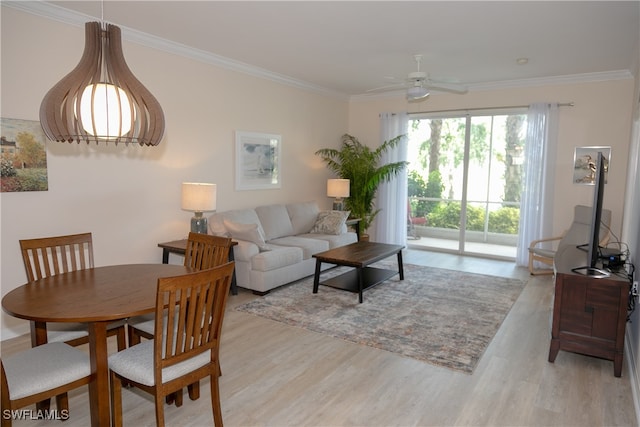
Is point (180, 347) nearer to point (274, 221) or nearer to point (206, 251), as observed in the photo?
point (206, 251)

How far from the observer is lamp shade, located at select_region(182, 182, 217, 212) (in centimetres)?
427

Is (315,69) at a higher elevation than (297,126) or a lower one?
higher

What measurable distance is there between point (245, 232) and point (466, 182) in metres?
3.84

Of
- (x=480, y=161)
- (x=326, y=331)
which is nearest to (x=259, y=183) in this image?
(x=326, y=331)

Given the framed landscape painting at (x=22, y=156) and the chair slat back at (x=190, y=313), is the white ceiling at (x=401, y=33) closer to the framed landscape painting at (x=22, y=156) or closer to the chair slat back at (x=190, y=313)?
the framed landscape painting at (x=22, y=156)

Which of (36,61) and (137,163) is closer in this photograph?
(36,61)

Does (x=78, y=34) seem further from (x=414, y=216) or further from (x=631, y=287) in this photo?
(x=414, y=216)

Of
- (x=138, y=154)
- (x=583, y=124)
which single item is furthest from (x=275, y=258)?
(x=583, y=124)

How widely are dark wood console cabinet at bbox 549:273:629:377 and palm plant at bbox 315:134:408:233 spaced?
13.0 ft

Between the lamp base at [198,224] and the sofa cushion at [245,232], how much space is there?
34 centimetres

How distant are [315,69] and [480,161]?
3029 millimetres

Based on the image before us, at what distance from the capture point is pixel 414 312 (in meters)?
4.07

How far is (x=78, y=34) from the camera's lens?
11.9ft

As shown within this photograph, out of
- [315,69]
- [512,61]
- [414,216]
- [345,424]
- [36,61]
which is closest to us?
[345,424]
